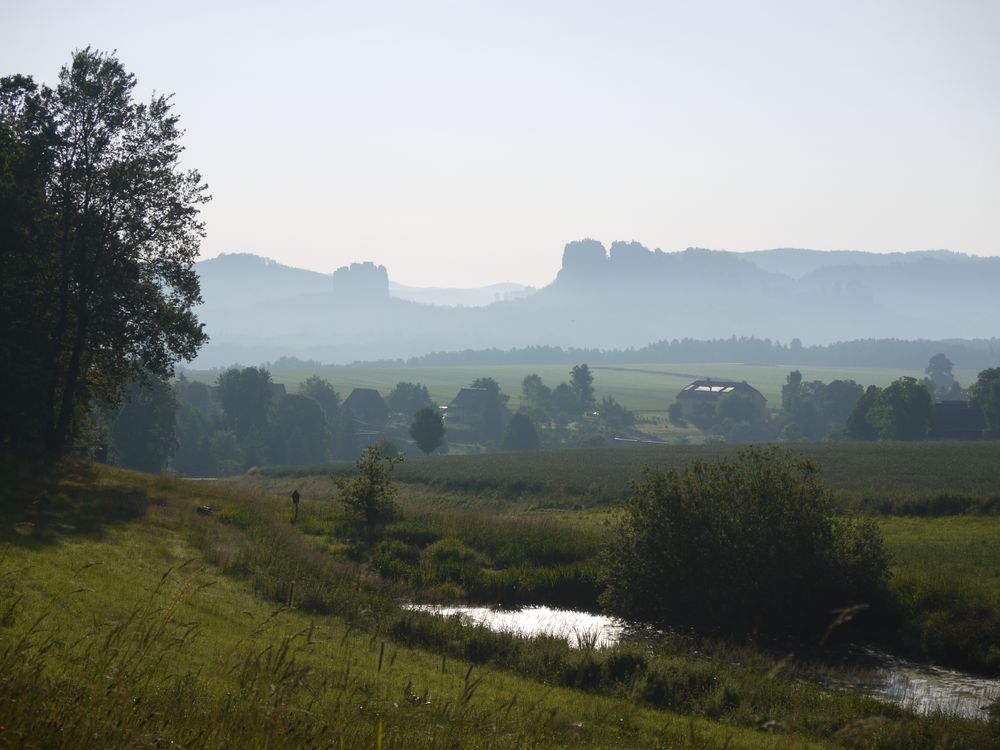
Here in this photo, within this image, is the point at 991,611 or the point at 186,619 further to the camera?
the point at 991,611

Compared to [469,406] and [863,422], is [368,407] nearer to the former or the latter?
[469,406]

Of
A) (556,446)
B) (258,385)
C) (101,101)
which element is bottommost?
(556,446)

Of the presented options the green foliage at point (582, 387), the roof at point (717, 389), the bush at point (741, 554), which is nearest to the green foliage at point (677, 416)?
the roof at point (717, 389)

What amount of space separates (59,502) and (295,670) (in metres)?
24.9

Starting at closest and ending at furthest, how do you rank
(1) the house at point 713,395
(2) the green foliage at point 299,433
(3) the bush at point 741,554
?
(3) the bush at point 741,554
(2) the green foliage at point 299,433
(1) the house at point 713,395

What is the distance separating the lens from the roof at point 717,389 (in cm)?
17150

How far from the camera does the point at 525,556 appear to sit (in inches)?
1393

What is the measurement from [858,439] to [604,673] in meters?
108

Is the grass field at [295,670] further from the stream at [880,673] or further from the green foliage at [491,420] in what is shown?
the green foliage at [491,420]

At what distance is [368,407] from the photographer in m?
160

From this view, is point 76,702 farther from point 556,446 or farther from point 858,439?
point 556,446

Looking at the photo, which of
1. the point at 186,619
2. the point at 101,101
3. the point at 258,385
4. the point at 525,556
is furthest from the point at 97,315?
the point at 258,385

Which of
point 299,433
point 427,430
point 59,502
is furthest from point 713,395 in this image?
point 59,502

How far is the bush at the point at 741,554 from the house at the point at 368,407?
129 m
